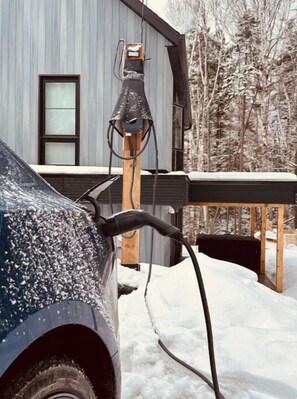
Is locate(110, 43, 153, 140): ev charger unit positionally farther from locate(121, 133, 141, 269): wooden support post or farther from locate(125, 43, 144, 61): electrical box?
locate(121, 133, 141, 269): wooden support post

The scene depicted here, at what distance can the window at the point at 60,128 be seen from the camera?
28.2 ft

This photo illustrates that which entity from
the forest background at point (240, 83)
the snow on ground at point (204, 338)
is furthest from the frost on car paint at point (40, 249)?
the forest background at point (240, 83)

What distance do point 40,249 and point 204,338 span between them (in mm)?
2601

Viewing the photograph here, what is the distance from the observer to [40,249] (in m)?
1.22

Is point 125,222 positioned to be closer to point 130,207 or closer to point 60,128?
point 130,207

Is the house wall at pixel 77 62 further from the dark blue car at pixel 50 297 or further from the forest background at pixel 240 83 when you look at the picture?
the forest background at pixel 240 83

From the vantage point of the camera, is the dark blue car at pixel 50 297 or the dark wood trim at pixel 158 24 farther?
the dark wood trim at pixel 158 24

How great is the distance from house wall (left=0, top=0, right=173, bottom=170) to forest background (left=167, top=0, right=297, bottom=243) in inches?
402

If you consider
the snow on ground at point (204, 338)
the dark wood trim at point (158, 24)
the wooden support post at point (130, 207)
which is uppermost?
the dark wood trim at point (158, 24)

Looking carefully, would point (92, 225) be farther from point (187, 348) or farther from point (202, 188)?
point (202, 188)

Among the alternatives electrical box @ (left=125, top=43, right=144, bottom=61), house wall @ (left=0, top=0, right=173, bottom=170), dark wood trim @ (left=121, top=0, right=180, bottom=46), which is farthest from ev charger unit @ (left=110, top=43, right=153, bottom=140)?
dark wood trim @ (left=121, top=0, right=180, bottom=46)

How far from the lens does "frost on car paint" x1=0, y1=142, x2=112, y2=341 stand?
110 centimetres

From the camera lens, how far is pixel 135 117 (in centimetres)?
491

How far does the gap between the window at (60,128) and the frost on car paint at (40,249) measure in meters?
7.26
